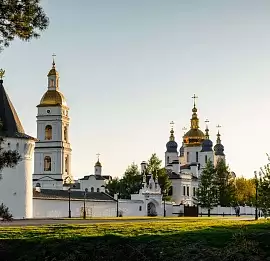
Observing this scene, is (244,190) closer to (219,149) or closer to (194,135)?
(194,135)

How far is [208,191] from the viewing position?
78750 millimetres

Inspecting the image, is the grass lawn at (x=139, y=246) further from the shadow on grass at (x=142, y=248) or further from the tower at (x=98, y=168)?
the tower at (x=98, y=168)

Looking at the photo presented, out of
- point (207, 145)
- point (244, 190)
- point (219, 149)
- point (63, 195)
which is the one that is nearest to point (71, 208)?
point (63, 195)

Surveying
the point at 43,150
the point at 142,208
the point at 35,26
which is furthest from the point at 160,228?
the point at 43,150

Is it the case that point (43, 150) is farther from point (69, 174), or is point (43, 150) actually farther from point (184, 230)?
point (184, 230)

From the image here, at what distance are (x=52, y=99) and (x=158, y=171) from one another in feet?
55.9

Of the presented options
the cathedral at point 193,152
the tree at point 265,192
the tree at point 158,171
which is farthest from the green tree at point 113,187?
the tree at point 265,192

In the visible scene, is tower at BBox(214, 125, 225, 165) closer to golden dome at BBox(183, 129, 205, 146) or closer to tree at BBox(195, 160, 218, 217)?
Result: golden dome at BBox(183, 129, 205, 146)

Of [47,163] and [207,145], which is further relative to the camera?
[207,145]

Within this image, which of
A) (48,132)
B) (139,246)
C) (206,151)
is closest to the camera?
(139,246)

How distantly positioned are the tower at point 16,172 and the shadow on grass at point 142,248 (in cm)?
2624

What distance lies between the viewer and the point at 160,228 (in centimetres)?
2845

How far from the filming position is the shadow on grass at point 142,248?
22.2 m

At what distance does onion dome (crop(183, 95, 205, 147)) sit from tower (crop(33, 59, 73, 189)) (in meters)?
34.1
